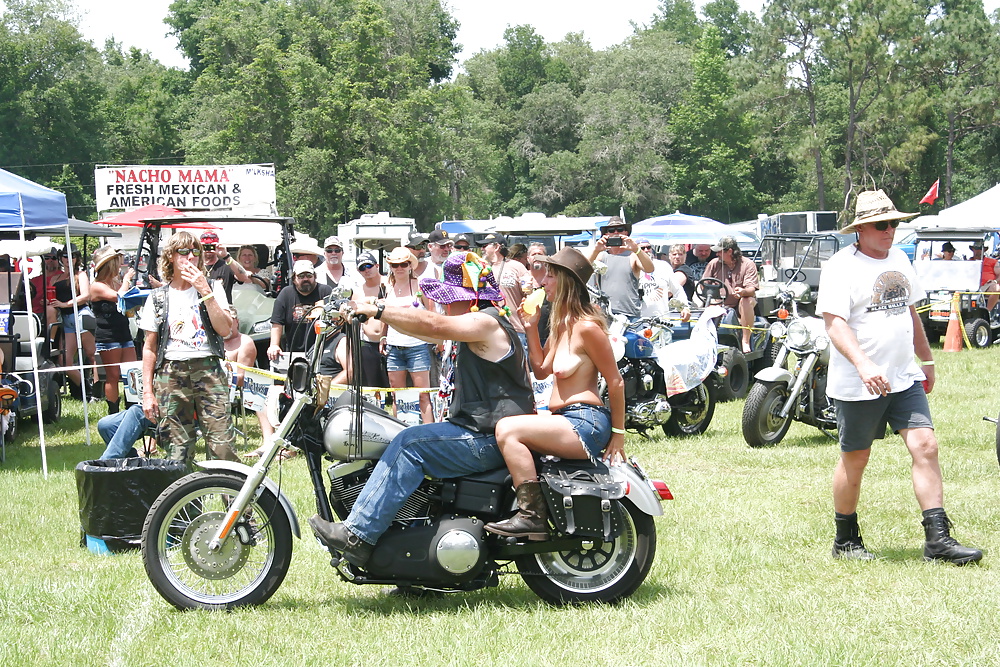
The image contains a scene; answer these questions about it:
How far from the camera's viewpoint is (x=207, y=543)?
15.6 feet

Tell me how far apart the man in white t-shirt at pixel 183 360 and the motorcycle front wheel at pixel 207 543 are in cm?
216

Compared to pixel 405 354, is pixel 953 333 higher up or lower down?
lower down

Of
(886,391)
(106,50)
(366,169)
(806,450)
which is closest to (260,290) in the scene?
(806,450)

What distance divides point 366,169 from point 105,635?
133 ft

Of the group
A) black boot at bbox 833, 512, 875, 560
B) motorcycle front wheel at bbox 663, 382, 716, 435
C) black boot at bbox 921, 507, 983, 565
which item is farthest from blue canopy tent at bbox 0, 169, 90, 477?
black boot at bbox 921, 507, 983, 565

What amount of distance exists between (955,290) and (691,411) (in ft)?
36.3

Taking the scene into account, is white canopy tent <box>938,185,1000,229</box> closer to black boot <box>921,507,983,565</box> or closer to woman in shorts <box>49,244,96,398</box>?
woman in shorts <box>49,244,96,398</box>

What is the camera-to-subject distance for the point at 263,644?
444 cm

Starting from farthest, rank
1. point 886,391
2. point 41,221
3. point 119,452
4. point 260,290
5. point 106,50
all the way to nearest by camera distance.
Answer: point 106,50, point 260,290, point 41,221, point 119,452, point 886,391

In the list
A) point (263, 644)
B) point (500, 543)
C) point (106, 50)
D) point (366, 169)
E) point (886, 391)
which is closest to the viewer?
point (263, 644)

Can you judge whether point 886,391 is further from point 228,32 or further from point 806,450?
point 228,32

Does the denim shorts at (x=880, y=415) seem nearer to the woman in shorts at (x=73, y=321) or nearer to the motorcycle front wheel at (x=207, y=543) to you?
the motorcycle front wheel at (x=207, y=543)

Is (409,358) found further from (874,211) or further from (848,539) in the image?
(874,211)

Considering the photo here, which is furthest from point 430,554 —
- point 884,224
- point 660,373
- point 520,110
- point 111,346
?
point 520,110
